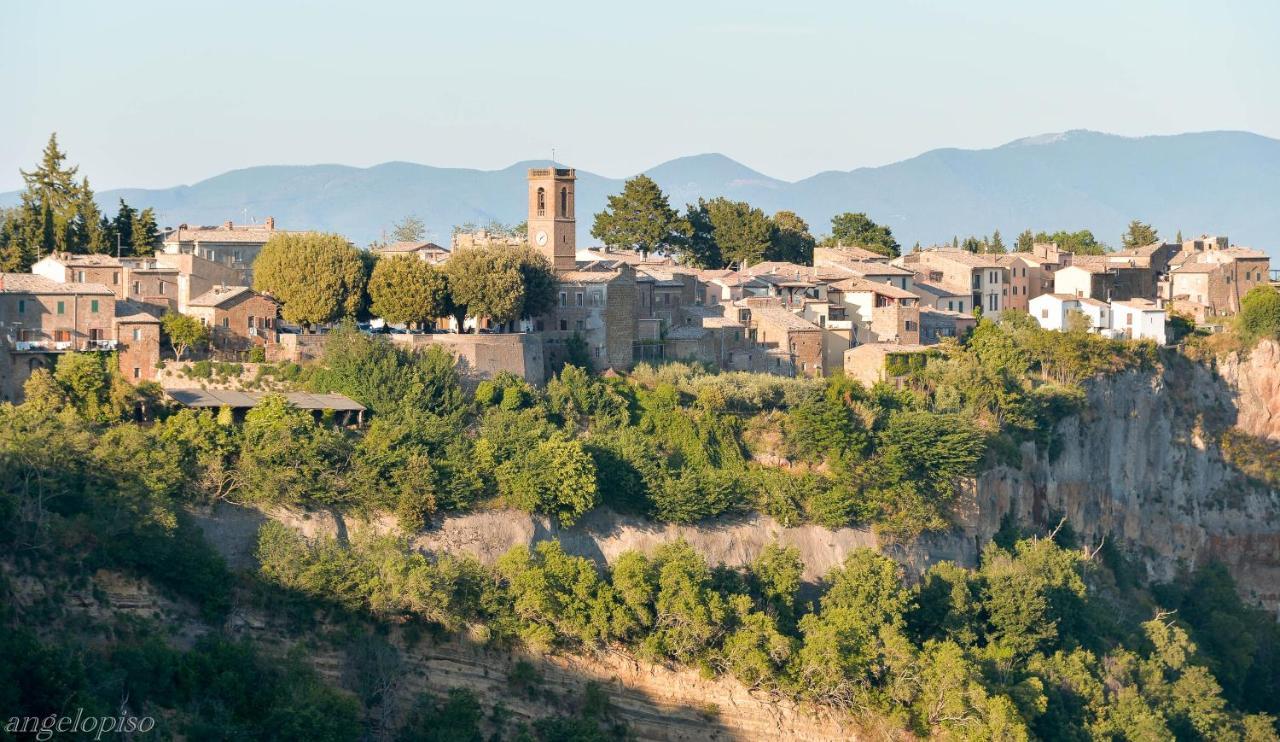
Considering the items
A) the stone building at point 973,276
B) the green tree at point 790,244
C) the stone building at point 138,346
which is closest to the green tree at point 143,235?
the stone building at point 138,346

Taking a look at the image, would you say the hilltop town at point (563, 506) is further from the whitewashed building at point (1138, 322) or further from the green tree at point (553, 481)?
the whitewashed building at point (1138, 322)

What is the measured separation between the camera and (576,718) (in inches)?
1606

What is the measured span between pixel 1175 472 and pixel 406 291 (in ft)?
96.4

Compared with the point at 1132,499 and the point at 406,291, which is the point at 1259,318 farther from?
the point at 406,291

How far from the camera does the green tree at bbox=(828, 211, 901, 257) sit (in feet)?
261

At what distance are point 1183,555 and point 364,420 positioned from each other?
3103 centimetres

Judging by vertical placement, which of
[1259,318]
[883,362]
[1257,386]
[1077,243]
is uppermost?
[1077,243]

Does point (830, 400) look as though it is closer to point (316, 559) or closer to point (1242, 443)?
point (316, 559)

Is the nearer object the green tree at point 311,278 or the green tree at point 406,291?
the green tree at point 311,278

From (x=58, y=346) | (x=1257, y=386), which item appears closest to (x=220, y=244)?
(x=58, y=346)

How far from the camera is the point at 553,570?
137ft

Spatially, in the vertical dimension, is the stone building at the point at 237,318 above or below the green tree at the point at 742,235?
below

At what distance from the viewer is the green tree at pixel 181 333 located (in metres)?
46.4

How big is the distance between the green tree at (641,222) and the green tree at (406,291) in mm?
22625
